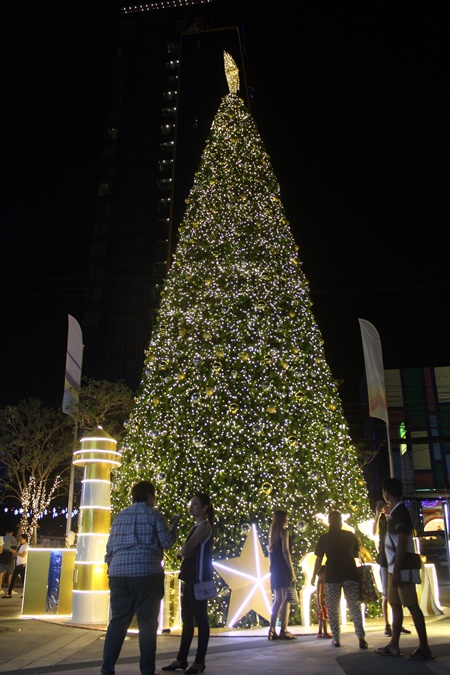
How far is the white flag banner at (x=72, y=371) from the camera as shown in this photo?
13258 millimetres

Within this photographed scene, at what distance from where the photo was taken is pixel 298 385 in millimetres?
8789

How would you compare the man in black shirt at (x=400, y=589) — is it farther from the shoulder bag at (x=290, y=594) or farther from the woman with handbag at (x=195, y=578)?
the woman with handbag at (x=195, y=578)

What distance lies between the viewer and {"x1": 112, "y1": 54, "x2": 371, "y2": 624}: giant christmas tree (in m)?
8.18

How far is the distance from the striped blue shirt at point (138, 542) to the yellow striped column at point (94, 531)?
4784 millimetres

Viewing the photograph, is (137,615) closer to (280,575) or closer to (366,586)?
(280,575)

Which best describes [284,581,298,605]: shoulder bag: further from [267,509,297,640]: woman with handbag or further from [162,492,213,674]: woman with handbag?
[162,492,213,674]: woman with handbag

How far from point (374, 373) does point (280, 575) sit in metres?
7.72

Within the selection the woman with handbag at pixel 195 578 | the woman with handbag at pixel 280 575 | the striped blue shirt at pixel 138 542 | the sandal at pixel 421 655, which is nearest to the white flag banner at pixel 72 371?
the woman with handbag at pixel 280 575

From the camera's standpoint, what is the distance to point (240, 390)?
872cm

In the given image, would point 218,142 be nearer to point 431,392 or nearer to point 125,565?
point 125,565

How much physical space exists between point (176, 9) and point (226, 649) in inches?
4236

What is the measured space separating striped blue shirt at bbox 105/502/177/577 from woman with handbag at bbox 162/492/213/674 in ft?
2.42

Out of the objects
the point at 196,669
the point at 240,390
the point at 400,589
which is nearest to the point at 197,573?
the point at 196,669

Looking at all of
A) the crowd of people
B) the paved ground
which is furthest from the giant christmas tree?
the paved ground
